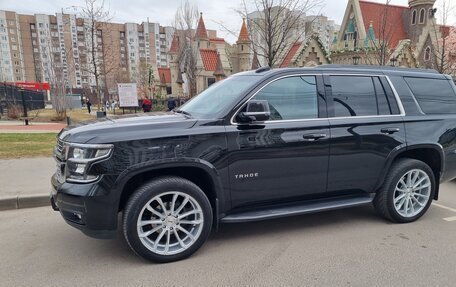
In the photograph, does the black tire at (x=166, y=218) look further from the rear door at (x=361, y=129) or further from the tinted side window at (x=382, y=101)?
the tinted side window at (x=382, y=101)

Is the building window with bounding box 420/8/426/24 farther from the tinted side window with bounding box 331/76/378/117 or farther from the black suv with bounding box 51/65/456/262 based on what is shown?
the tinted side window with bounding box 331/76/378/117

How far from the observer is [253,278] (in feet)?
9.57

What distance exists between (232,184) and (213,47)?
4312cm

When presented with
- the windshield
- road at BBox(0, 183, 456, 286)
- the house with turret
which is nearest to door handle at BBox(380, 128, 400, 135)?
road at BBox(0, 183, 456, 286)

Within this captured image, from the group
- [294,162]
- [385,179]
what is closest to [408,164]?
[385,179]

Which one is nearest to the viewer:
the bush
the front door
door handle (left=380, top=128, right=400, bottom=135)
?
the front door

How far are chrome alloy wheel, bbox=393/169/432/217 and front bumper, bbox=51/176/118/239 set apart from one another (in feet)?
11.6

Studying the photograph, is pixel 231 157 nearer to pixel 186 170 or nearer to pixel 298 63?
pixel 186 170

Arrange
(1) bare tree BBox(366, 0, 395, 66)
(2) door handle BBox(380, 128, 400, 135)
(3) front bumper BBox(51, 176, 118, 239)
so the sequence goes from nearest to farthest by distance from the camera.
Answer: (3) front bumper BBox(51, 176, 118, 239), (2) door handle BBox(380, 128, 400, 135), (1) bare tree BBox(366, 0, 395, 66)

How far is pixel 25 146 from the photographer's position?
8719 millimetres

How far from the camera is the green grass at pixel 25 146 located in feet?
25.3

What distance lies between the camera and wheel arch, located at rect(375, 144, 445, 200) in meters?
4.02

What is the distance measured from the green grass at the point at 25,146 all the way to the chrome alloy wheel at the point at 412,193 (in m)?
7.74

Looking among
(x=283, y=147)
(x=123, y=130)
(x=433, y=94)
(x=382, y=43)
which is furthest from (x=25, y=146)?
(x=382, y=43)
